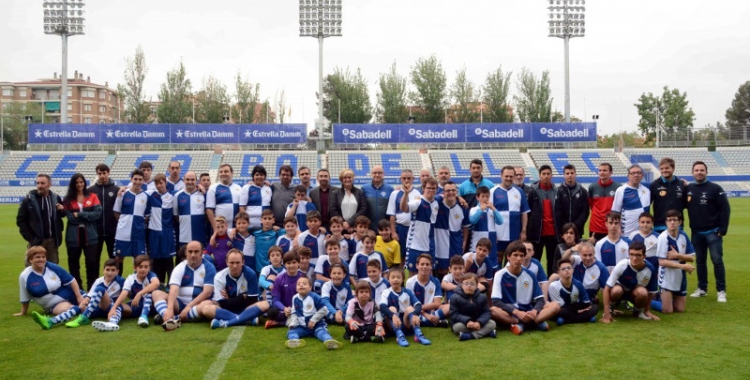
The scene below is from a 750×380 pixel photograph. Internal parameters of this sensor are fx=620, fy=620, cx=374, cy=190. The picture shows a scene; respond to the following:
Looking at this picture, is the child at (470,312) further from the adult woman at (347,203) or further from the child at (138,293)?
the child at (138,293)

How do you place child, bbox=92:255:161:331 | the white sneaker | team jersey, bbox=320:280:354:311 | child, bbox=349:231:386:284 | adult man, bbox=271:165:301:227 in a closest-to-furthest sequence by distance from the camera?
team jersey, bbox=320:280:354:311 → child, bbox=92:255:161:331 → child, bbox=349:231:386:284 → the white sneaker → adult man, bbox=271:165:301:227

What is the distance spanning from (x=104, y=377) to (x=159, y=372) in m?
0.41

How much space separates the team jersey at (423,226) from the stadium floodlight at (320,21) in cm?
2767

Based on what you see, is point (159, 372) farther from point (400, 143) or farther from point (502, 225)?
point (400, 143)

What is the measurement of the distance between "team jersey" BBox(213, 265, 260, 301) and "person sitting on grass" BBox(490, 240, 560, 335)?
8.65 feet

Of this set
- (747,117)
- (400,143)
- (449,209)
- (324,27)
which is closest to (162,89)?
(324,27)

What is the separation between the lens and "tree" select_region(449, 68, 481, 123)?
157ft

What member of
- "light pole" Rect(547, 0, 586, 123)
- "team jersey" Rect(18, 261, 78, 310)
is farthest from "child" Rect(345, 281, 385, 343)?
"light pole" Rect(547, 0, 586, 123)

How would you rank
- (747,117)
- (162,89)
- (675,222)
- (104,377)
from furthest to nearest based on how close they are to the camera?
1. (747,117)
2. (162,89)
3. (675,222)
4. (104,377)

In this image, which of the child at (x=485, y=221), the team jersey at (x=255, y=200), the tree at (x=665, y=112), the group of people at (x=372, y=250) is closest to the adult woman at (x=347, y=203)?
the group of people at (x=372, y=250)

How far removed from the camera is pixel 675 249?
23.9 feet

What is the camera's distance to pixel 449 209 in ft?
25.1

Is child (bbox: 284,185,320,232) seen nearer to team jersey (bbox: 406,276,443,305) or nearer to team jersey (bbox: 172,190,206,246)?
team jersey (bbox: 172,190,206,246)

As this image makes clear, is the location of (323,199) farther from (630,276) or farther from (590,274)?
(630,276)
